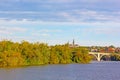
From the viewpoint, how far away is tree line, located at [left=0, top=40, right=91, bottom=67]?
99312 millimetres

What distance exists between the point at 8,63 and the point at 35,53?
14.6 meters

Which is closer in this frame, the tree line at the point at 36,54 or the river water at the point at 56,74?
the river water at the point at 56,74

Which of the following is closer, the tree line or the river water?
the river water

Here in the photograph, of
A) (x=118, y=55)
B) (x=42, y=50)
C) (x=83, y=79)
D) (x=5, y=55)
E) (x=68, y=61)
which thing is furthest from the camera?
(x=118, y=55)

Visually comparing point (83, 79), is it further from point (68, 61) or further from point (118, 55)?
point (118, 55)

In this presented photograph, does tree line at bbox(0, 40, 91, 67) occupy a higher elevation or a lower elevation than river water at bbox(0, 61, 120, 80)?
higher

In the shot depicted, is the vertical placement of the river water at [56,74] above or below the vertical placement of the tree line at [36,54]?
below

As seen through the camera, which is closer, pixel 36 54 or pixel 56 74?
pixel 56 74

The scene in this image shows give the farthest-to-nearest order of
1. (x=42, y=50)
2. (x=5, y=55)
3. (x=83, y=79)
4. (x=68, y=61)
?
(x=68, y=61)
(x=42, y=50)
(x=5, y=55)
(x=83, y=79)

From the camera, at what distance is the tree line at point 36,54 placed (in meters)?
99.3

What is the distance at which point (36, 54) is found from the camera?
111062 mm

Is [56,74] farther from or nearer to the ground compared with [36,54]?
nearer to the ground

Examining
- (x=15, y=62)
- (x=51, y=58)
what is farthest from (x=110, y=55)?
(x=15, y=62)

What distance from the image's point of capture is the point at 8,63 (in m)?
97.6
